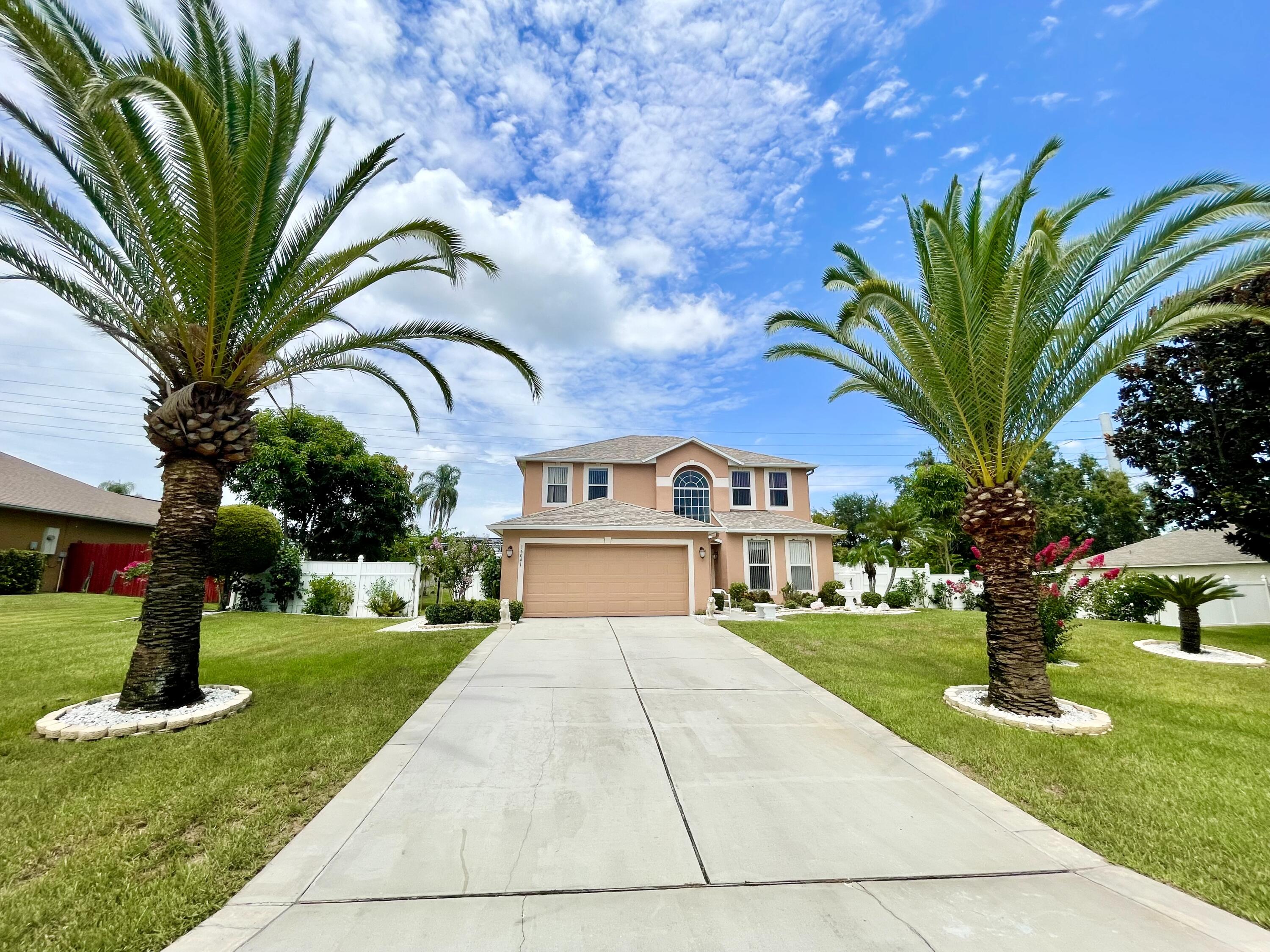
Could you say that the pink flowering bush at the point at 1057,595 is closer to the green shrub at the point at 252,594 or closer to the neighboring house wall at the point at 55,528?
the green shrub at the point at 252,594

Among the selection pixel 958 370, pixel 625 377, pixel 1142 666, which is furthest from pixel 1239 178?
pixel 625 377

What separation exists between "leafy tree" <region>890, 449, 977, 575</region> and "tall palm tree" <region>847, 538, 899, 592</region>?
5.24 metres

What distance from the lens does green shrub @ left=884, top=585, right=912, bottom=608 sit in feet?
60.7

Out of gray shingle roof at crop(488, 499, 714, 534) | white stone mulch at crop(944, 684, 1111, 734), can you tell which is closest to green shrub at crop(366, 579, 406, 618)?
gray shingle roof at crop(488, 499, 714, 534)

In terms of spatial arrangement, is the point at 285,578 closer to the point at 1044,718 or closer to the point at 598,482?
the point at 598,482

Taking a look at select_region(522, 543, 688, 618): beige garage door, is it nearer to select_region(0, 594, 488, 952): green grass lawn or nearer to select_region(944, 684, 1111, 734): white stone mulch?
select_region(0, 594, 488, 952): green grass lawn

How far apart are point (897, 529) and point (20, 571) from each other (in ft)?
97.7

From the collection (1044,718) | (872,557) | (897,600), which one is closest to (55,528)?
(1044,718)

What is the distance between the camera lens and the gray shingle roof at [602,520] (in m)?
14.9

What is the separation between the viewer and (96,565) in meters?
19.4

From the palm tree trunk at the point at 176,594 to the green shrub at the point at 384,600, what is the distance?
990cm

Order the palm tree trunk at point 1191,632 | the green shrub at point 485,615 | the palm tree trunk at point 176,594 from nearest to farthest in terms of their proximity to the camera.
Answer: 1. the palm tree trunk at point 176,594
2. the palm tree trunk at point 1191,632
3. the green shrub at point 485,615

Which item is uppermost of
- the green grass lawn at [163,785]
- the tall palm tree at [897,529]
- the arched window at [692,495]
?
the arched window at [692,495]

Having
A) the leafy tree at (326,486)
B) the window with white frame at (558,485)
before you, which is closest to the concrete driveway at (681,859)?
the window with white frame at (558,485)
